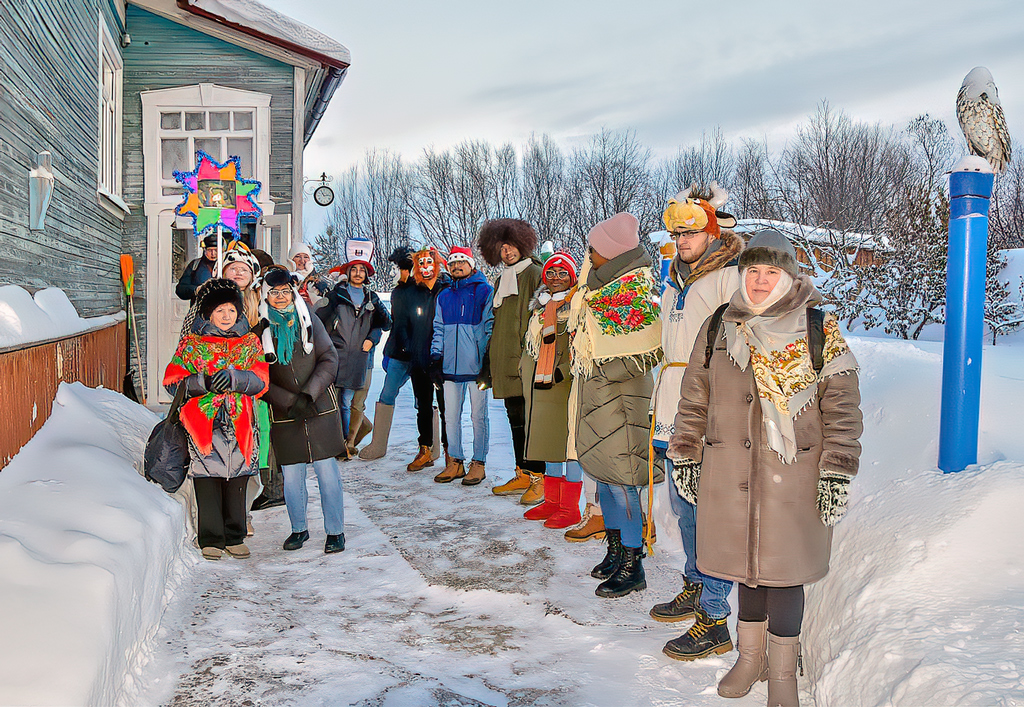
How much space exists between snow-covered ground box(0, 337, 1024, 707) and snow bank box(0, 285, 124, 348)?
574 mm

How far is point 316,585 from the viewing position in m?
4.26

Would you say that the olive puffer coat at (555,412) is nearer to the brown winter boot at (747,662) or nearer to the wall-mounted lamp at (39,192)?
the brown winter boot at (747,662)

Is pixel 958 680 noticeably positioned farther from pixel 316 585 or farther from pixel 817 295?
pixel 316 585

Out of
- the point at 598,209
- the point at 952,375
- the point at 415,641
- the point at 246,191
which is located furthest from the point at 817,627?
the point at 598,209

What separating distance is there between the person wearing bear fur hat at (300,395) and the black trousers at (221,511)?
291 millimetres

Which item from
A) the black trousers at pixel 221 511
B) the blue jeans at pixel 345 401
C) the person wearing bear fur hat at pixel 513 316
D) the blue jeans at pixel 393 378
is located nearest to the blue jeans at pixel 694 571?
the person wearing bear fur hat at pixel 513 316

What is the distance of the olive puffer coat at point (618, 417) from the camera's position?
4027 mm

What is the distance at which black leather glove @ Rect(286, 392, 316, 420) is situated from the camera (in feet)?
15.4

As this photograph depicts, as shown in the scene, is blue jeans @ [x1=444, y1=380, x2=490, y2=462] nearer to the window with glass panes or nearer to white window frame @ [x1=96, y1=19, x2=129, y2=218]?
white window frame @ [x1=96, y1=19, x2=129, y2=218]

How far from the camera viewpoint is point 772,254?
2807 millimetres

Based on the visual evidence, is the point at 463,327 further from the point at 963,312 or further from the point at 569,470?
the point at 963,312

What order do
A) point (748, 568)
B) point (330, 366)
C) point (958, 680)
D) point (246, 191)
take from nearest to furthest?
point (958, 680) < point (748, 568) < point (330, 366) < point (246, 191)

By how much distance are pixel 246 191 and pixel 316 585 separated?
3.76 metres

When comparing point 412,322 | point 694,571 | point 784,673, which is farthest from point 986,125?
point 412,322
